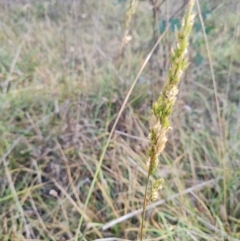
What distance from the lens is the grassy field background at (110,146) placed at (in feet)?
4.61

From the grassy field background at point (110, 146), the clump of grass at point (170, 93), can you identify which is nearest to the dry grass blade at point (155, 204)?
the grassy field background at point (110, 146)

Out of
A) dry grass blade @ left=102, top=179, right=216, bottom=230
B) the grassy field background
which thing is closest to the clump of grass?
the grassy field background

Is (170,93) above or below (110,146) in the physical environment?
above

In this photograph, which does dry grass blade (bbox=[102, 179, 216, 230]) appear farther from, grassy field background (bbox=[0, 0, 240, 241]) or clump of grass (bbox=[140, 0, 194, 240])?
clump of grass (bbox=[140, 0, 194, 240])

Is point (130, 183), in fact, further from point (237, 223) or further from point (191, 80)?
point (191, 80)

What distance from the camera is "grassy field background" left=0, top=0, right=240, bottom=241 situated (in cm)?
141

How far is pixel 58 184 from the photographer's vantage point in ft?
5.13

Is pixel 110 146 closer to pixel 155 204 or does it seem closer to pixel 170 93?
pixel 155 204

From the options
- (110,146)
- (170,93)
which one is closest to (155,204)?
(110,146)

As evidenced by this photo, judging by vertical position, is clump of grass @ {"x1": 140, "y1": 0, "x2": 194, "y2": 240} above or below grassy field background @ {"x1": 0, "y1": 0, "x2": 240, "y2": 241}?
above

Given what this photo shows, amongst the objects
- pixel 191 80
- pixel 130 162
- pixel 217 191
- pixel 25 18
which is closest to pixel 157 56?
pixel 191 80

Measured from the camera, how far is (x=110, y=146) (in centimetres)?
168

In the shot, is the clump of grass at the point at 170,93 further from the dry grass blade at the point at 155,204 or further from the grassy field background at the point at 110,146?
the dry grass blade at the point at 155,204

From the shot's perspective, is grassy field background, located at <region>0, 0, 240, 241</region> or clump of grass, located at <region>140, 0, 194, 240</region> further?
grassy field background, located at <region>0, 0, 240, 241</region>
